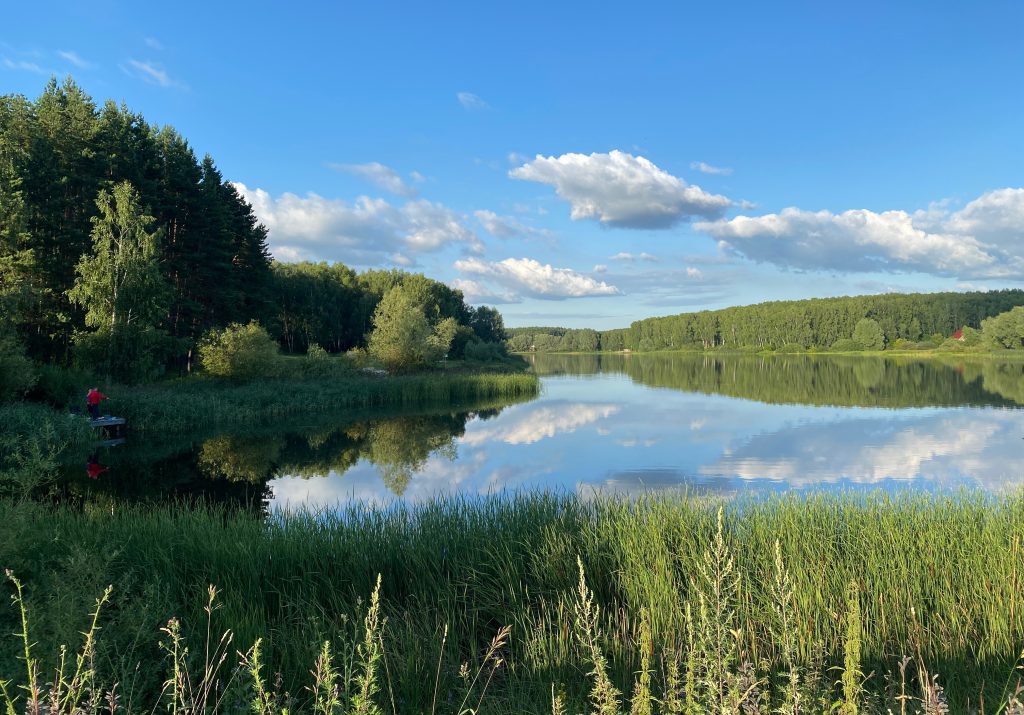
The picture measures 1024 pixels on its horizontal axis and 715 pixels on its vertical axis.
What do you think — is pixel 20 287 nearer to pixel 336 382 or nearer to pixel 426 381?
pixel 336 382

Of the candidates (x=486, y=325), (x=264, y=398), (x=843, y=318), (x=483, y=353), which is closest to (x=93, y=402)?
(x=264, y=398)

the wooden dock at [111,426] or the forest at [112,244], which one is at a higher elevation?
the forest at [112,244]

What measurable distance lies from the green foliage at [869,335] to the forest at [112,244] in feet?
402

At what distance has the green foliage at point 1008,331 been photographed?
89812 millimetres

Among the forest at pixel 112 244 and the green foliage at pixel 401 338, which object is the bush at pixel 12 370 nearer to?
the forest at pixel 112 244

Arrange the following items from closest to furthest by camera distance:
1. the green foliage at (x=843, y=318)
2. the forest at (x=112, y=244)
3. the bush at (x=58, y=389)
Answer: the bush at (x=58, y=389) < the forest at (x=112, y=244) < the green foliage at (x=843, y=318)

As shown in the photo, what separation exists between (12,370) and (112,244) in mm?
10519

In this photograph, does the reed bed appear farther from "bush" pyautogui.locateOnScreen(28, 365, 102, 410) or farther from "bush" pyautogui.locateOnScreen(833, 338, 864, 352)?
"bush" pyautogui.locateOnScreen(833, 338, 864, 352)

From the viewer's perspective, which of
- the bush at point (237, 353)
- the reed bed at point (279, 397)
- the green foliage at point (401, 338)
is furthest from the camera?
the green foliage at point (401, 338)

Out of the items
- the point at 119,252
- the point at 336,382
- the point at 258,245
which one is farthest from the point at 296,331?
the point at 119,252

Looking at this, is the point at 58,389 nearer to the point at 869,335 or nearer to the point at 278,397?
the point at 278,397

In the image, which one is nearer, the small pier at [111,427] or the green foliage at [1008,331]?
the small pier at [111,427]

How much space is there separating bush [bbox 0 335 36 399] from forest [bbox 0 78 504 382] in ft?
Answer: 0.28

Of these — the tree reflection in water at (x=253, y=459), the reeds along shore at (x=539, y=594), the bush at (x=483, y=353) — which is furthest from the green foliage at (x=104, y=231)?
the bush at (x=483, y=353)
